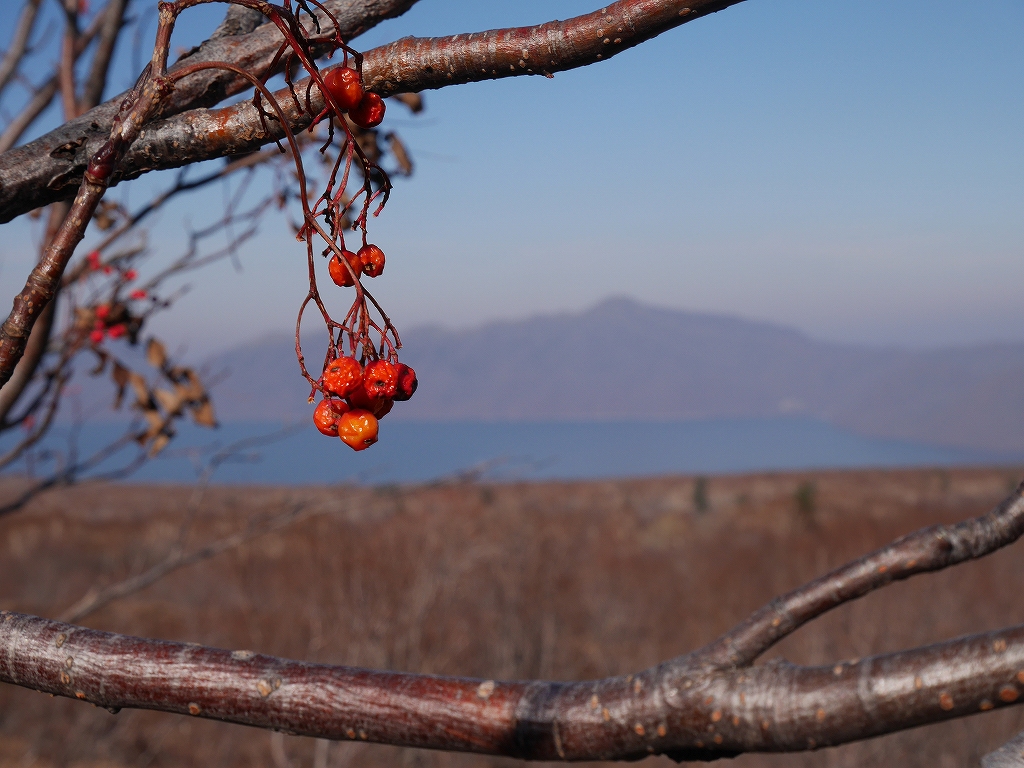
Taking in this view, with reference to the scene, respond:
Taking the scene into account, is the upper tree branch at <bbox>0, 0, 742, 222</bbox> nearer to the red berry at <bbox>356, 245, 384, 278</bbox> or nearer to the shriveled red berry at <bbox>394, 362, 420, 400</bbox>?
the red berry at <bbox>356, 245, 384, 278</bbox>

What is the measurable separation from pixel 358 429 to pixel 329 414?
55 millimetres

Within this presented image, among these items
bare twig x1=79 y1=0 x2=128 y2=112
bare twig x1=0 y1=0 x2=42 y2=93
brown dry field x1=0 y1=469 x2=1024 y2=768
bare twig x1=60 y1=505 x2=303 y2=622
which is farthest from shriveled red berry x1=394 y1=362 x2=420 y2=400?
bare twig x1=0 y1=0 x2=42 y2=93

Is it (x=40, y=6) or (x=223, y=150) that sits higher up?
(x=40, y=6)

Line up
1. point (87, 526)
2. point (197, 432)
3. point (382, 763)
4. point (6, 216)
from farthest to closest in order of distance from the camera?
point (197, 432) → point (87, 526) → point (382, 763) → point (6, 216)

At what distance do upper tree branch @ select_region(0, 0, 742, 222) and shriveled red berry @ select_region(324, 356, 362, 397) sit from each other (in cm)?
31

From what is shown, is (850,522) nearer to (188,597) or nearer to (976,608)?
(976,608)

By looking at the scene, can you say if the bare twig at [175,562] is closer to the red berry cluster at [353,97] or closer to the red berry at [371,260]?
the red berry at [371,260]

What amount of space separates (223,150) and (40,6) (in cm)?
338

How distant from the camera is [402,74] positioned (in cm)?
102

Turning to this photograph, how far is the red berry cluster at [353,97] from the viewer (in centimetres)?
95

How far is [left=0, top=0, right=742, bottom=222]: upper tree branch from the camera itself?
94 cm

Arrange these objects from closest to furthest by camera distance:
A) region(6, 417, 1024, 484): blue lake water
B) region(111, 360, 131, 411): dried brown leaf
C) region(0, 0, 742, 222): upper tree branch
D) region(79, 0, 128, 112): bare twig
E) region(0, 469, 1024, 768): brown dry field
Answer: region(0, 0, 742, 222): upper tree branch < region(79, 0, 128, 112): bare twig < region(111, 360, 131, 411): dried brown leaf < region(0, 469, 1024, 768): brown dry field < region(6, 417, 1024, 484): blue lake water

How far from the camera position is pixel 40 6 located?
357cm

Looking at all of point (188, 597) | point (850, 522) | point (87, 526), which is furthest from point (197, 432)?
point (850, 522)
